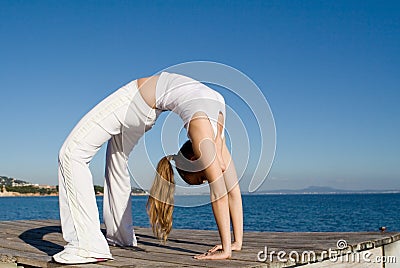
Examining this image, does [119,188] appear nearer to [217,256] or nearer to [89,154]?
[89,154]

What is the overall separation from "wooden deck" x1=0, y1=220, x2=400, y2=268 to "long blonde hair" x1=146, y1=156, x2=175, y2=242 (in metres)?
0.28

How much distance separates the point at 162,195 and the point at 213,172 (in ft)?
1.52

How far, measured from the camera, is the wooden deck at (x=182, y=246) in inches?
140

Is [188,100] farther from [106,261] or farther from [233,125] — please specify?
[106,261]

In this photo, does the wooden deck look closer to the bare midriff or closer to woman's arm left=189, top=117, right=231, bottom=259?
woman's arm left=189, top=117, right=231, bottom=259

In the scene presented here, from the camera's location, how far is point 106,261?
3.68m

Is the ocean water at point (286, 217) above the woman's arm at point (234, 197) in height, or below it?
below

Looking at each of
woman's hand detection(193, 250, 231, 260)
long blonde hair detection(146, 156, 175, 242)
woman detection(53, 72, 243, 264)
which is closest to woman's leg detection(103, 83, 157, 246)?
woman detection(53, 72, 243, 264)
